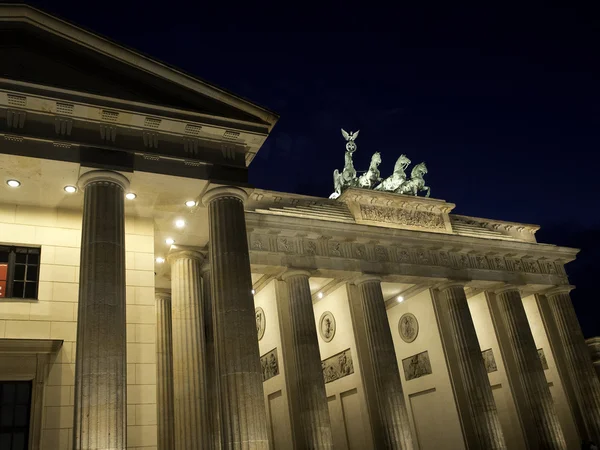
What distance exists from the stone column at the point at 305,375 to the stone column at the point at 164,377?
5.34 metres

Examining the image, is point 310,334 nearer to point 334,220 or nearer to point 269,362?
point 269,362

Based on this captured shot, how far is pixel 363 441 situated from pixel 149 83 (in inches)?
813

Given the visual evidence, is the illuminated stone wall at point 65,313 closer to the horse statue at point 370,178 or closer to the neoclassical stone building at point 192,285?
the neoclassical stone building at point 192,285

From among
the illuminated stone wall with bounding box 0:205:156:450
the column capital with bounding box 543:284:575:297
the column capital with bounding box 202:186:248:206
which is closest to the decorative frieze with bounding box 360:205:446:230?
the column capital with bounding box 543:284:575:297

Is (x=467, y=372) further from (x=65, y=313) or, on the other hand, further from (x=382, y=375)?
(x=65, y=313)

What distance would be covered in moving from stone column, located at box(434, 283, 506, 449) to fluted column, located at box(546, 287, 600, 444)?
309 inches

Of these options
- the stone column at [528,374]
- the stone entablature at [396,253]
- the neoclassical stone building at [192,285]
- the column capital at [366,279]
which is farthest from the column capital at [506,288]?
the column capital at [366,279]

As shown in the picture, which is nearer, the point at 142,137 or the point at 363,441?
the point at 142,137

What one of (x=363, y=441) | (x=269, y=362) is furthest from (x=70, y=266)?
(x=363, y=441)

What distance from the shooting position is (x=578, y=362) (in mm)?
34531

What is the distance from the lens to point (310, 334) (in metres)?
25.9

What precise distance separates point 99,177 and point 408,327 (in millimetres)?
23683

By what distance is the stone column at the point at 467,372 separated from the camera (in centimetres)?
2873

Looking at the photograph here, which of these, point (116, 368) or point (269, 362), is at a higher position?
point (269, 362)
